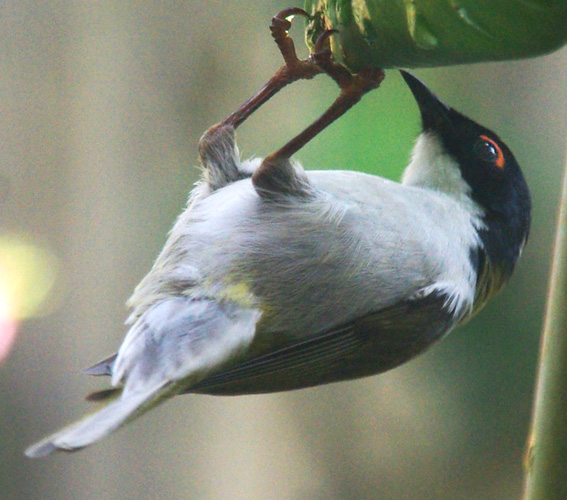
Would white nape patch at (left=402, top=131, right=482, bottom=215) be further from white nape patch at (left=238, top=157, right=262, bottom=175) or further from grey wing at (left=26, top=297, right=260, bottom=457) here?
grey wing at (left=26, top=297, right=260, bottom=457)

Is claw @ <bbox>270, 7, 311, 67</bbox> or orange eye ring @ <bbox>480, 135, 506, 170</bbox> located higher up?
claw @ <bbox>270, 7, 311, 67</bbox>

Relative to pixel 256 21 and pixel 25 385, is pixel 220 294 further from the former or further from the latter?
pixel 256 21

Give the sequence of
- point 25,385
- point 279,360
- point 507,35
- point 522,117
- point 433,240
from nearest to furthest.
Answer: point 507,35 → point 279,360 → point 433,240 → point 522,117 → point 25,385

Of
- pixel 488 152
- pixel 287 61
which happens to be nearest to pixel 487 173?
pixel 488 152

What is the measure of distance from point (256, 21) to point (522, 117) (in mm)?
1674

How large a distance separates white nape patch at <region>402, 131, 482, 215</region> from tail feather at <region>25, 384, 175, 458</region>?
3.48 ft

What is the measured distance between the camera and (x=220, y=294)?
6.15 ft

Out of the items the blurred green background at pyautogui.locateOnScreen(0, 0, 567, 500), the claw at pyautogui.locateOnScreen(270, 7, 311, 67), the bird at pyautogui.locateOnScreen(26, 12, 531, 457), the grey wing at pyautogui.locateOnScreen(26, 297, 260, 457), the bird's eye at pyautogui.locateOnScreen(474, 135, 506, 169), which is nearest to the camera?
the grey wing at pyautogui.locateOnScreen(26, 297, 260, 457)

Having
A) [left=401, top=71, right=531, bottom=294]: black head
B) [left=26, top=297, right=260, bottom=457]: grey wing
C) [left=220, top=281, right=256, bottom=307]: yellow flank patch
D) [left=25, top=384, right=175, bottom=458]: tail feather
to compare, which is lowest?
[left=25, top=384, right=175, bottom=458]: tail feather

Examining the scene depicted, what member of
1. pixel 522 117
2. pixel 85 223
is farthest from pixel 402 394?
pixel 85 223

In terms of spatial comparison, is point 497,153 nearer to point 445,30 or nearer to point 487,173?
point 487,173

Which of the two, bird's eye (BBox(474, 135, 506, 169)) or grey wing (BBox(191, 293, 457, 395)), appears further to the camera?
bird's eye (BBox(474, 135, 506, 169))

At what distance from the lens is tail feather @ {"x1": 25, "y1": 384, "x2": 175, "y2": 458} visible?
1.33m

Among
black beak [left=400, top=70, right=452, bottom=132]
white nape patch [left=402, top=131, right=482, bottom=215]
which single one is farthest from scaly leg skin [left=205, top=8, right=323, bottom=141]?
white nape patch [left=402, top=131, right=482, bottom=215]
